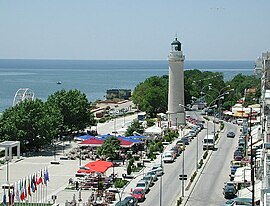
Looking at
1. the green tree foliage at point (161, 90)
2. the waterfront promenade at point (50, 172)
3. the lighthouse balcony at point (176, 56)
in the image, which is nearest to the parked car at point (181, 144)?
the waterfront promenade at point (50, 172)

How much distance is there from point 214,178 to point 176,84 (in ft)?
82.6

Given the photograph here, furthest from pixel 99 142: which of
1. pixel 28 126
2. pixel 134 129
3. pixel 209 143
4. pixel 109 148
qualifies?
pixel 134 129

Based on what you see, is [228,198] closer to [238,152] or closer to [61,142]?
[238,152]

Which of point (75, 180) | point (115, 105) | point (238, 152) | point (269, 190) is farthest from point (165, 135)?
point (115, 105)

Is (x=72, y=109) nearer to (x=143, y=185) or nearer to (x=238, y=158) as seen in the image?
(x=238, y=158)

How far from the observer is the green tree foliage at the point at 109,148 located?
4250cm

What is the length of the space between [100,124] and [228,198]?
38445 mm

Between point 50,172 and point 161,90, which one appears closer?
point 50,172

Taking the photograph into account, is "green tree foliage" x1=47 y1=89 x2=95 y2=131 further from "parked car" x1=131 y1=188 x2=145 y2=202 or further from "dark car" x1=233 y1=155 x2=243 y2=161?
"parked car" x1=131 y1=188 x2=145 y2=202

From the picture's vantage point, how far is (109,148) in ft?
140

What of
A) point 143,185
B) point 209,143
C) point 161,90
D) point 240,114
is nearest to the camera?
point 143,185

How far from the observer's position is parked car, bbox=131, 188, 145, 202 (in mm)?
30094

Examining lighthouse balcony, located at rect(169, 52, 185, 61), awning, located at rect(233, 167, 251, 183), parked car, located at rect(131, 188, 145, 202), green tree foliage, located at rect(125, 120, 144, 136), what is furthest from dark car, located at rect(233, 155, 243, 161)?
lighthouse balcony, located at rect(169, 52, 185, 61)

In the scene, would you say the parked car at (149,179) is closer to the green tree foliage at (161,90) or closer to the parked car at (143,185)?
the parked car at (143,185)
